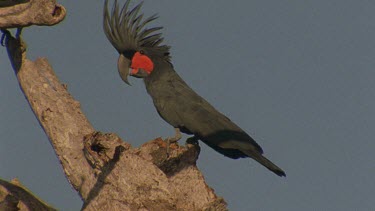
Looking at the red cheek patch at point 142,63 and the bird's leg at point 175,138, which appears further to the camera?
the red cheek patch at point 142,63

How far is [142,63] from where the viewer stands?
8945mm

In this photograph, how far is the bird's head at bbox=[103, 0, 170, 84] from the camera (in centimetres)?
830

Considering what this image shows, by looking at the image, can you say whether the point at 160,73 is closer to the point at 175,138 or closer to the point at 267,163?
the point at 175,138

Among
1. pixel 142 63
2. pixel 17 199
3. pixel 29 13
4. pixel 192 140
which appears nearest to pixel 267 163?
pixel 192 140

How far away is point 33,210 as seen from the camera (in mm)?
6117

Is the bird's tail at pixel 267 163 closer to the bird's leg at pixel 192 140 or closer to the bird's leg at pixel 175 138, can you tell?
the bird's leg at pixel 192 140

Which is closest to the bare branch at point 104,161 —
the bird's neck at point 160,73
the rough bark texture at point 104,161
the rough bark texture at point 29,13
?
the rough bark texture at point 104,161

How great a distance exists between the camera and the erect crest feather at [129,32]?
827cm

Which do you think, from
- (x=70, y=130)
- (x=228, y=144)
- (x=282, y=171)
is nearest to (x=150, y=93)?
(x=228, y=144)

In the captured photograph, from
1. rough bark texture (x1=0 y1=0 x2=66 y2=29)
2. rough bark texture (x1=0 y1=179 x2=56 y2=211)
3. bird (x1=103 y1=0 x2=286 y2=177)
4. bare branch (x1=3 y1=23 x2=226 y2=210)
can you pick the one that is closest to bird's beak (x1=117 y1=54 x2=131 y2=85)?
bird (x1=103 y1=0 x2=286 y2=177)

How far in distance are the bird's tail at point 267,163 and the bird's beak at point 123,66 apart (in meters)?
2.07

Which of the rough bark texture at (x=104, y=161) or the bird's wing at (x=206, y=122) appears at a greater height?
the bird's wing at (x=206, y=122)

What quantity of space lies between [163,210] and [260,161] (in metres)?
2.25

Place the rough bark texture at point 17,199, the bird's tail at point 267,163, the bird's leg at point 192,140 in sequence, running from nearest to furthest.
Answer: the rough bark texture at point 17,199 < the bird's tail at point 267,163 < the bird's leg at point 192,140
